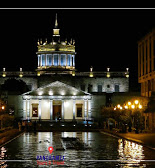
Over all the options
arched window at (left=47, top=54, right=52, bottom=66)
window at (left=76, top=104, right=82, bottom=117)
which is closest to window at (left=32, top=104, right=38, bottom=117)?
window at (left=76, top=104, right=82, bottom=117)

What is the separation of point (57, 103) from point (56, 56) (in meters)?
26.8

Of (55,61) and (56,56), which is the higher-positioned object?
(56,56)

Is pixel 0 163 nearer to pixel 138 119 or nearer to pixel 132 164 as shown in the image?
pixel 132 164

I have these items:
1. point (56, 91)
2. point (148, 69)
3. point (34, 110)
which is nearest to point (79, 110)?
point (56, 91)

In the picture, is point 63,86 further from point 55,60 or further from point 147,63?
point 147,63

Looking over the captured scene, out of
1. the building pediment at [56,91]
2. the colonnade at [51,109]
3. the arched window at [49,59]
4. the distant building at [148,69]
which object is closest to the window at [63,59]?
the arched window at [49,59]

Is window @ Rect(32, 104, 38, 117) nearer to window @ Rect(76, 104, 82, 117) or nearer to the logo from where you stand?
window @ Rect(76, 104, 82, 117)

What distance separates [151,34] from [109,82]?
6365 centimetres

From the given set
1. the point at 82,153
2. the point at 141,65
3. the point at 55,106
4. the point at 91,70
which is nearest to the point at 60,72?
the point at 91,70

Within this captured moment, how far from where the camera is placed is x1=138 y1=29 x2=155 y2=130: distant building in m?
56.8

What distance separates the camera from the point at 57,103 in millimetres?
106125

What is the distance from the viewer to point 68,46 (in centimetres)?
13212

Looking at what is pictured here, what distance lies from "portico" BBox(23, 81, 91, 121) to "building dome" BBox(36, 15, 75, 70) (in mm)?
23886

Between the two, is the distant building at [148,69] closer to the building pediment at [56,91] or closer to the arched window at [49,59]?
the building pediment at [56,91]
